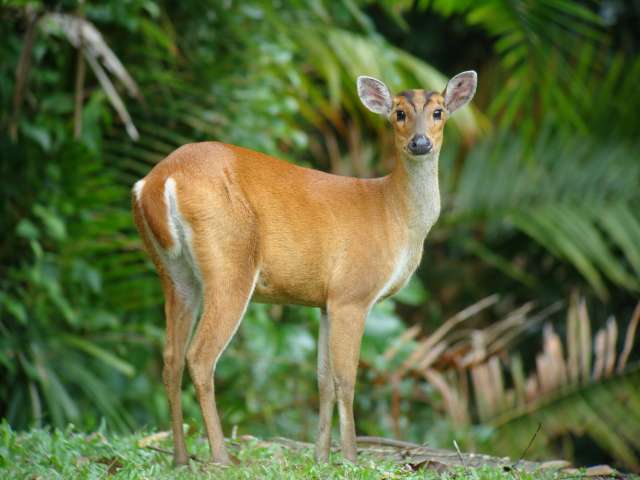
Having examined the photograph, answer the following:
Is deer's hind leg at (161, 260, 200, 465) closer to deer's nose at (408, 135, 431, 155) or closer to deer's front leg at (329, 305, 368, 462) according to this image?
deer's front leg at (329, 305, 368, 462)

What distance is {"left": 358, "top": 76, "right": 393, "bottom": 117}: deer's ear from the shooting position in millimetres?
5164

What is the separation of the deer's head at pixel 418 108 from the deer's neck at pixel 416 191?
0.08 m

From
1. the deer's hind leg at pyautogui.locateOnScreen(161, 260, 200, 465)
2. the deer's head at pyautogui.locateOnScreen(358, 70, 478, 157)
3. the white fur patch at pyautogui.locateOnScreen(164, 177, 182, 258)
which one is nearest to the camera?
the white fur patch at pyautogui.locateOnScreen(164, 177, 182, 258)

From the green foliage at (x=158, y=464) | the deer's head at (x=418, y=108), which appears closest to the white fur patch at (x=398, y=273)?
the deer's head at (x=418, y=108)

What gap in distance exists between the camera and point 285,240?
473 centimetres

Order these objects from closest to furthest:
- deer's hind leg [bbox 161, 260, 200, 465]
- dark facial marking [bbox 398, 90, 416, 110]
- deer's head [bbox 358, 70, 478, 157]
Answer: deer's hind leg [bbox 161, 260, 200, 465] → deer's head [bbox 358, 70, 478, 157] → dark facial marking [bbox 398, 90, 416, 110]

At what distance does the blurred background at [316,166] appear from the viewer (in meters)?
7.04

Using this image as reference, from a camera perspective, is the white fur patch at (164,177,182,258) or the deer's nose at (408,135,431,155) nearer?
the white fur patch at (164,177,182,258)

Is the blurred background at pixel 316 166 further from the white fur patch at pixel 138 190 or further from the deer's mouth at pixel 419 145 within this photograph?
the white fur patch at pixel 138 190

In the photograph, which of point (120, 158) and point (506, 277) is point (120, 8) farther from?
point (506, 277)

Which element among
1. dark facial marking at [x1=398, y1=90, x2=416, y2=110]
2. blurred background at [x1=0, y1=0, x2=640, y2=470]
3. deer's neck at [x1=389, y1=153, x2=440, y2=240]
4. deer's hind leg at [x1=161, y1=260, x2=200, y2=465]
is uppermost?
dark facial marking at [x1=398, y1=90, x2=416, y2=110]

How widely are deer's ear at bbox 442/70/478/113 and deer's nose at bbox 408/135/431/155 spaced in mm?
487

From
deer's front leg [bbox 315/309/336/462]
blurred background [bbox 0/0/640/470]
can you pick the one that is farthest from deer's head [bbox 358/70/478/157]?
blurred background [bbox 0/0/640/470]

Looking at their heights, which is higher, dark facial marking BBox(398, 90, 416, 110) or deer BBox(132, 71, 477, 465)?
dark facial marking BBox(398, 90, 416, 110)
